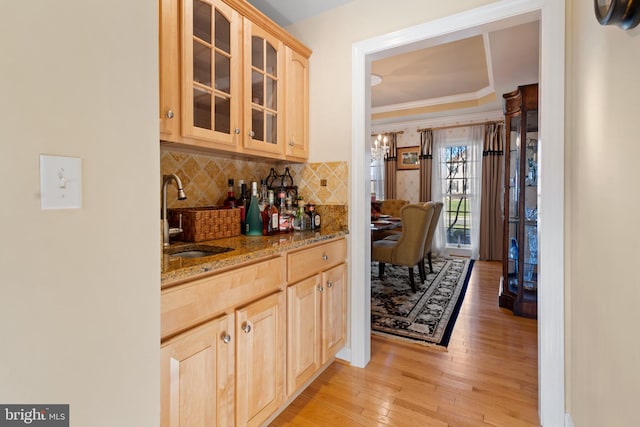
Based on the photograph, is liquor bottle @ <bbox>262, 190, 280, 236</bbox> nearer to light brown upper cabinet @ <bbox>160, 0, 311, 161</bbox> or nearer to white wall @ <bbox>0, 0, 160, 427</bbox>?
light brown upper cabinet @ <bbox>160, 0, 311, 161</bbox>

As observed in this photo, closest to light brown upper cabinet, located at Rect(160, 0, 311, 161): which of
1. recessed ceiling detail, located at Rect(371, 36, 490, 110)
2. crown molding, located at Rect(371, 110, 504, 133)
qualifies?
recessed ceiling detail, located at Rect(371, 36, 490, 110)

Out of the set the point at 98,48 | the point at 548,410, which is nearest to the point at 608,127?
the point at 548,410

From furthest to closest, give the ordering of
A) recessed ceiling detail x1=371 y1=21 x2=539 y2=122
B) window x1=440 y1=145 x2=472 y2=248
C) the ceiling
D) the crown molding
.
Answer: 1. window x1=440 y1=145 x2=472 y2=248
2. the crown molding
3. recessed ceiling detail x1=371 y1=21 x2=539 y2=122
4. the ceiling

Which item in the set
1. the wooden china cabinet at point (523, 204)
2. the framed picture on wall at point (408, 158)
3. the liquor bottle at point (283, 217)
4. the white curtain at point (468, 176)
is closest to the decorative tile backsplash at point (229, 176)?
the liquor bottle at point (283, 217)

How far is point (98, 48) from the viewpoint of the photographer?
72 cm

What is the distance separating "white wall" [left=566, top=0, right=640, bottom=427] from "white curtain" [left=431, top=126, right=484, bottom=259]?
4254 mm

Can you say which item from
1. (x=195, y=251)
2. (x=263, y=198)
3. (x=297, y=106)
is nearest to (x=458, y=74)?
(x=297, y=106)

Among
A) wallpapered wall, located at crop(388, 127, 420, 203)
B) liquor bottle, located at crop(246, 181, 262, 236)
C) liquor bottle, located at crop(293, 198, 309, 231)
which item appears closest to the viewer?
liquor bottle, located at crop(246, 181, 262, 236)

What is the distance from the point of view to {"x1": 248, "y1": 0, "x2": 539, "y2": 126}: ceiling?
229cm

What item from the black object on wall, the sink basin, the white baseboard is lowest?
the white baseboard

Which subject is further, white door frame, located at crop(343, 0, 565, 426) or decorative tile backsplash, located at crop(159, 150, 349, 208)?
decorative tile backsplash, located at crop(159, 150, 349, 208)

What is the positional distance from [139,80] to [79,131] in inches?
8.2

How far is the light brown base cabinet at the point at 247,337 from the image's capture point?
40.9 inches

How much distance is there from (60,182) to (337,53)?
6.34 ft
